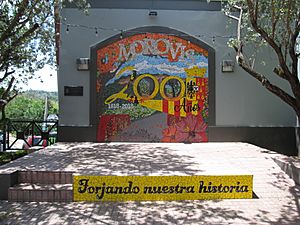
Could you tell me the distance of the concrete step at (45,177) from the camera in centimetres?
543

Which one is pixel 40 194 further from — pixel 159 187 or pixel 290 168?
pixel 290 168

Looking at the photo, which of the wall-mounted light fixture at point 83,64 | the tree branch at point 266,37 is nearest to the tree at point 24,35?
the wall-mounted light fixture at point 83,64

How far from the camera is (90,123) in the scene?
9445mm

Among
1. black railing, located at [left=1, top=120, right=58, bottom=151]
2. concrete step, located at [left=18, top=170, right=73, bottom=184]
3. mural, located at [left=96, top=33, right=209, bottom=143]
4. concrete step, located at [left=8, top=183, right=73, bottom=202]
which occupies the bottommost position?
concrete step, located at [left=8, top=183, right=73, bottom=202]

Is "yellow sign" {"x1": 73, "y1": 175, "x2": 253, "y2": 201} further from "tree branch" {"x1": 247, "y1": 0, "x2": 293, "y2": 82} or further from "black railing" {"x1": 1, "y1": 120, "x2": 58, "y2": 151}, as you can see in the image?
"black railing" {"x1": 1, "y1": 120, "x2": 58, "y2": 151}

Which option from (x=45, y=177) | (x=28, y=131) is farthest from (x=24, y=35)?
(x=28, y=131)

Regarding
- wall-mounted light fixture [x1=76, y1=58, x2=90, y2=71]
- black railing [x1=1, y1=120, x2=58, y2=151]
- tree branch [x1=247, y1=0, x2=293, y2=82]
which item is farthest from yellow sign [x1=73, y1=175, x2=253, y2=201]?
black railing [x1=1, y1=120, x2=58, y2=151]

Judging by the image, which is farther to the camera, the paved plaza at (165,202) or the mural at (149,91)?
the mural at (149,91)

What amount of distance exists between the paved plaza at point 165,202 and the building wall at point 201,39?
158 cm

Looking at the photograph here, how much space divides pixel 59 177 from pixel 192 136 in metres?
5.08

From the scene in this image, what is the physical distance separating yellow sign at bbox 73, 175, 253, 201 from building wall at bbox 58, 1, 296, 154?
4.59 m

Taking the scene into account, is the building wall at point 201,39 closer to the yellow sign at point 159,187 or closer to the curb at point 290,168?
the curb at point 290,168

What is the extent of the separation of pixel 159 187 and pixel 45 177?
2.04 metres

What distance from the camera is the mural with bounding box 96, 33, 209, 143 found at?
31.0 ft
